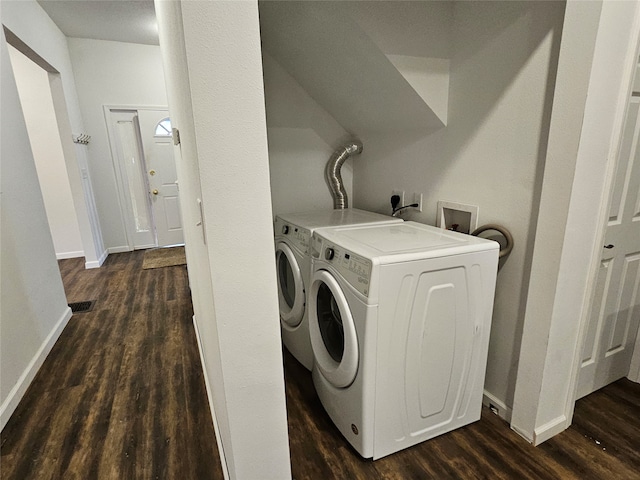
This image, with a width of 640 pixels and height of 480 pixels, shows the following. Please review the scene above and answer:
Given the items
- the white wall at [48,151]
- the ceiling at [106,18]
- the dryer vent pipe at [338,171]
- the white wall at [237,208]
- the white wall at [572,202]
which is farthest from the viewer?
the white wall at [48,151]

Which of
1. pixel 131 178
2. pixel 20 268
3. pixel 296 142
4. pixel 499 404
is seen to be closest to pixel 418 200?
pixel 296 142

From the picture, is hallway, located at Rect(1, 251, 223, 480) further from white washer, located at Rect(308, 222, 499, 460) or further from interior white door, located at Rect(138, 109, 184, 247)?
interior white door, located at Rect(138, 109, 184, 247)

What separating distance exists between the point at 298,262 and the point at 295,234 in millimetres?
157

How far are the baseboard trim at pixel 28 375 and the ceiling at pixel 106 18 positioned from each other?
257cm

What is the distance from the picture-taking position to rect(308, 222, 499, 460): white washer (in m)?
1.28

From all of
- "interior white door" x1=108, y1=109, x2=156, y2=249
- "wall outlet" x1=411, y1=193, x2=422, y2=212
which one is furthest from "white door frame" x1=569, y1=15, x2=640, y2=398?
"interior white door" x1=108, y1=109, x2=156, y2=249

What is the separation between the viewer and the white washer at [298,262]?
1837mm

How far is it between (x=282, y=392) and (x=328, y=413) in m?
0.72

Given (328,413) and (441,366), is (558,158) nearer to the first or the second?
(441,366)

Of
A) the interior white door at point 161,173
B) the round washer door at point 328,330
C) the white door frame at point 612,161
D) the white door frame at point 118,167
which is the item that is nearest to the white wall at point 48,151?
the white door frame at point 118,167

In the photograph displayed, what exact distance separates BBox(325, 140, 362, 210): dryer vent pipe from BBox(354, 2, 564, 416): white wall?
70cm

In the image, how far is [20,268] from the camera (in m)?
1.99

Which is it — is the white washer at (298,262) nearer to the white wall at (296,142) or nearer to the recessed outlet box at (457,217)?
the recessed outlet box at (457,217)

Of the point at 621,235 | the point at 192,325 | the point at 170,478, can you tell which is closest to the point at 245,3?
the point at 170,478
